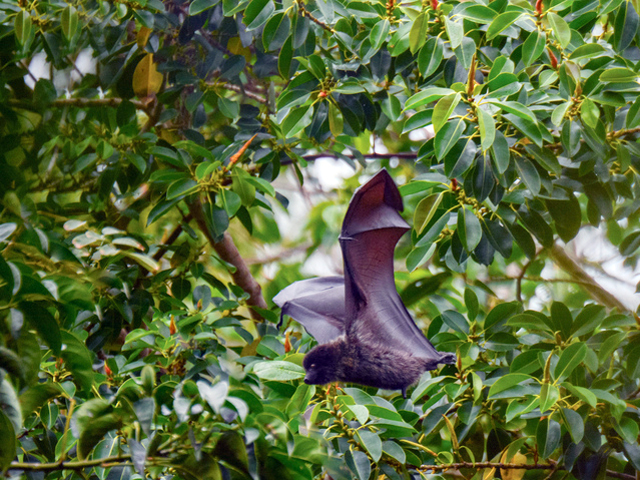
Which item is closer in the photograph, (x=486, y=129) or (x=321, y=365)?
(x=486, y=129)

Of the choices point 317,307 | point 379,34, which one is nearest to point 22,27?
point 379,34

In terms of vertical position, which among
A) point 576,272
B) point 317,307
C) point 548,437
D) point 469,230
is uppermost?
point 469,230

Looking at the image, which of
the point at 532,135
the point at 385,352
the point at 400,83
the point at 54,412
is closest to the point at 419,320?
the point at 400,83

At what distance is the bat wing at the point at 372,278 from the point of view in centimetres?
117

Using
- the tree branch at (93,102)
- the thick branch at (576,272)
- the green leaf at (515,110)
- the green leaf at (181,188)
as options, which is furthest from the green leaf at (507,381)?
the thick branch at (576,272)

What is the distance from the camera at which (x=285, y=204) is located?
189 centimetres

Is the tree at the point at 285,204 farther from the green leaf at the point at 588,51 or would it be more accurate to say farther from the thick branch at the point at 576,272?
the thick branch at the point at 576,272

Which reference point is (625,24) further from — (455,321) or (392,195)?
(455,321)

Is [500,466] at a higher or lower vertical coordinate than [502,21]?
lower

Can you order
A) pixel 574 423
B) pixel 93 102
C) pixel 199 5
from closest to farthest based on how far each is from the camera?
pixel 574 423, pixel 199 5, pixel 93 102

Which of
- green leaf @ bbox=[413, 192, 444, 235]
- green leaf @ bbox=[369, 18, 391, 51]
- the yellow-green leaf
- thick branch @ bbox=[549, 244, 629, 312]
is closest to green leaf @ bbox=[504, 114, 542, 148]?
green leaf @ bbox=[413, 192, 444, 235]

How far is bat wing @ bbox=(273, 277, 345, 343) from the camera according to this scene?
1240 mm

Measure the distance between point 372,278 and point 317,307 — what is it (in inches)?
5.5

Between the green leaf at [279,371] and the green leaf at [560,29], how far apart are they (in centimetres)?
79
